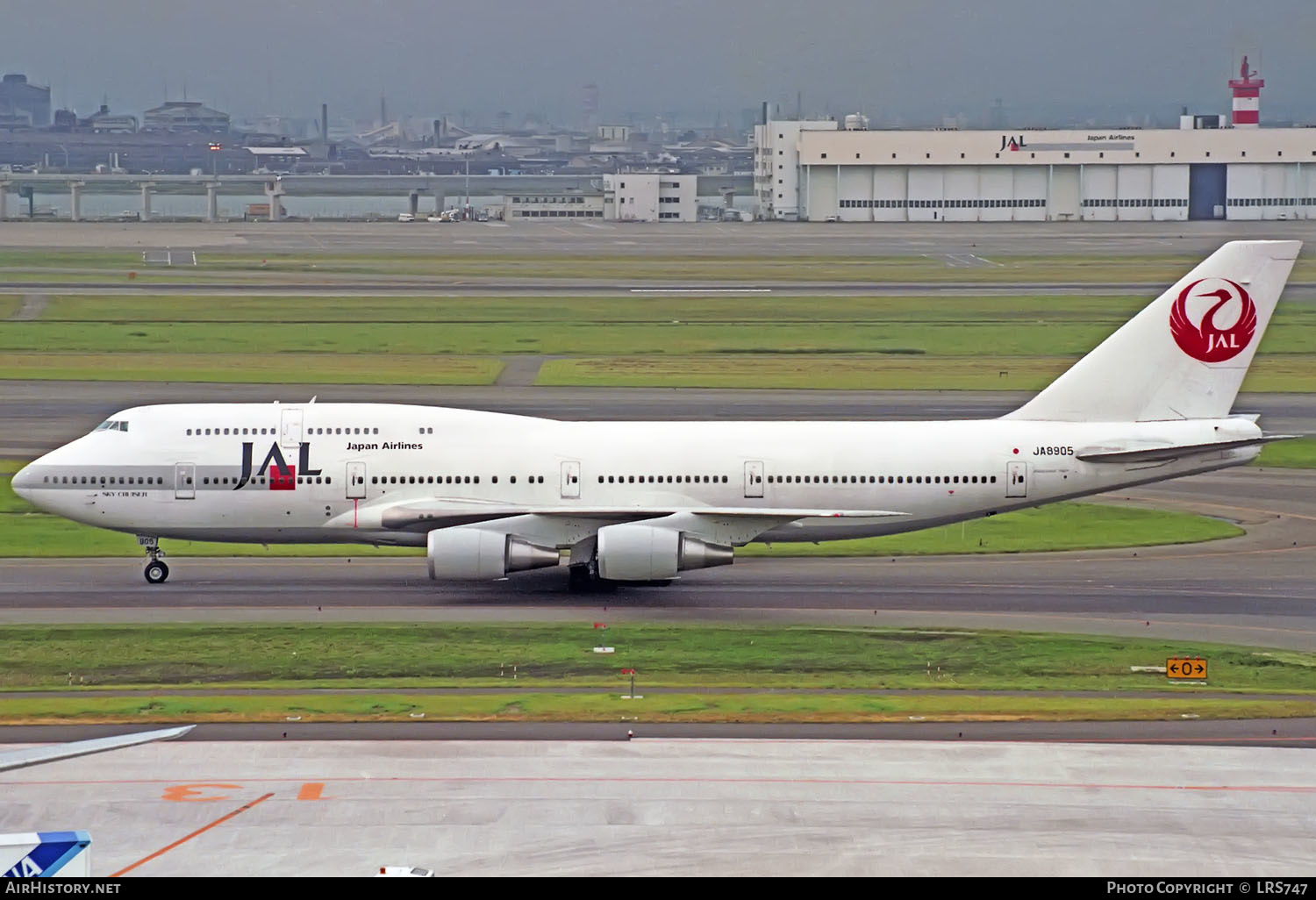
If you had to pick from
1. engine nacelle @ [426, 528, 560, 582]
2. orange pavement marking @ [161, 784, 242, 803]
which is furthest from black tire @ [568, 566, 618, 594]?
orange pavement marking @ [161, 784, 242, 803]

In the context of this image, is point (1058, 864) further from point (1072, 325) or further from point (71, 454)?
point (1072, 325)

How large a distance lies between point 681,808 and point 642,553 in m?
15.3

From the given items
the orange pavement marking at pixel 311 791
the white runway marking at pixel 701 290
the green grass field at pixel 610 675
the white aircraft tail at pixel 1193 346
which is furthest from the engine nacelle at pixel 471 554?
the white runway marking at pixel 701 290

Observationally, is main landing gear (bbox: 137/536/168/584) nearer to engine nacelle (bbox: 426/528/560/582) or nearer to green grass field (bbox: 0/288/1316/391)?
engine nacelle (bbox: 426/528/560/582)

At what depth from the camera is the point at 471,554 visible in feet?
143

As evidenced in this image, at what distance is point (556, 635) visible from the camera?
40094 mm

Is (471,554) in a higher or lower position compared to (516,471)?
lower

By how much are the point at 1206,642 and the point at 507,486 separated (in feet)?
57.3

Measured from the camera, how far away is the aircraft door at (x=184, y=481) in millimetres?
45500

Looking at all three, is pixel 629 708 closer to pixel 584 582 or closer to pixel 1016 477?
pixel 584 582

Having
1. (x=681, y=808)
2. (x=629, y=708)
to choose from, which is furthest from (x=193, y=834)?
(x=629, y=708)

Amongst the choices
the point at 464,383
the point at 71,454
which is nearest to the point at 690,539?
the point at 71,454

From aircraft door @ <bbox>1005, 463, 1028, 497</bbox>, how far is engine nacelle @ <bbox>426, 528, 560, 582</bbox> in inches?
497

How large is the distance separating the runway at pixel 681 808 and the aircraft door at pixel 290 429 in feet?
48.9
